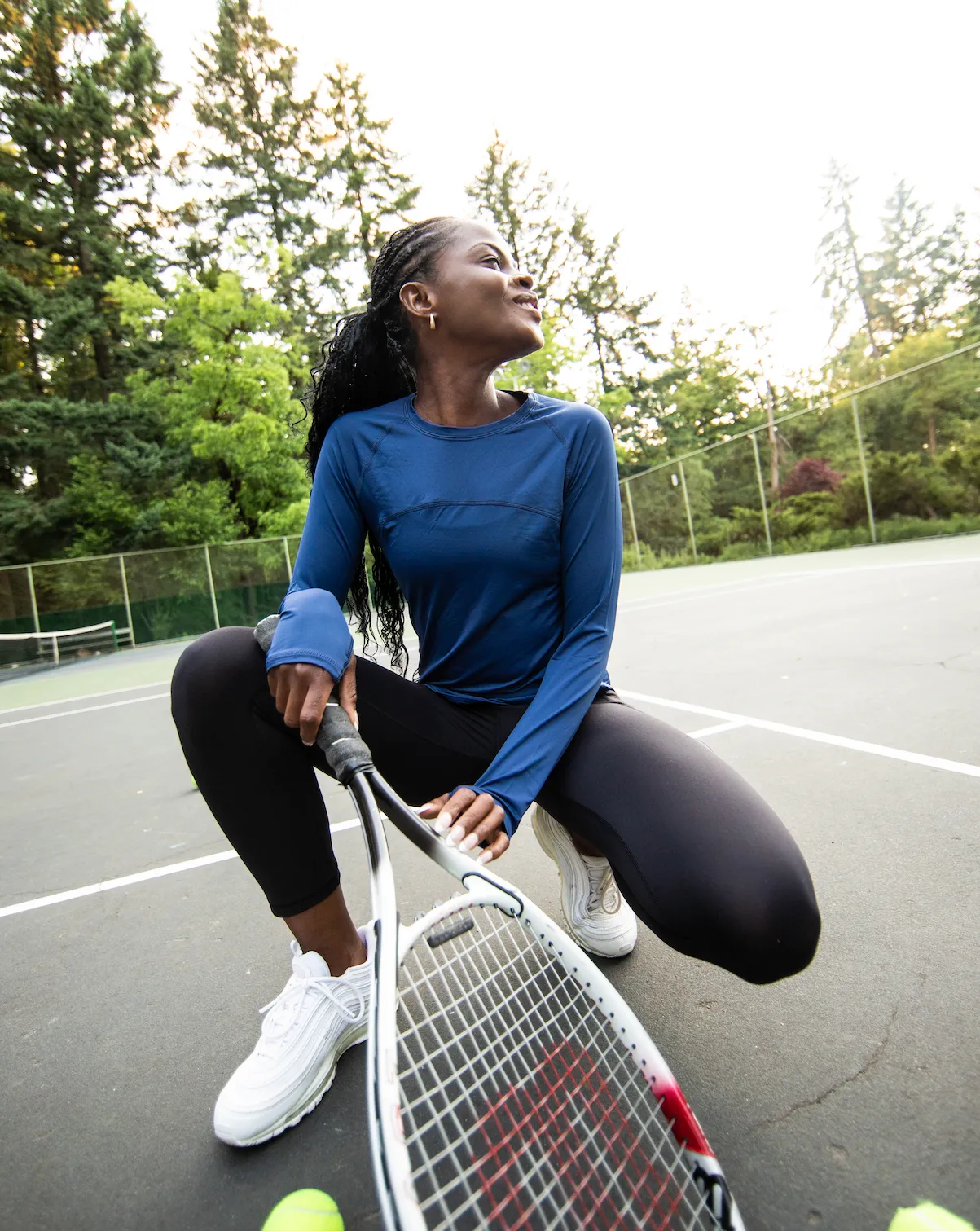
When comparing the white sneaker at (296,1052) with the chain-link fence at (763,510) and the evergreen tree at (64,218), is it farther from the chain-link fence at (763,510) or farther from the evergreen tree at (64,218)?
the evergreen tree at (64,218)

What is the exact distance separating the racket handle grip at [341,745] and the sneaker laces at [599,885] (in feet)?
2.35

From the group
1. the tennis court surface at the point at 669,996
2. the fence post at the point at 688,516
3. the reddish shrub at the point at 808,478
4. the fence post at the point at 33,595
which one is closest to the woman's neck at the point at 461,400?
the tennis court surface at the point at 669,996

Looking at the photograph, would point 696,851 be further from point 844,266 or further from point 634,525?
point 844,266

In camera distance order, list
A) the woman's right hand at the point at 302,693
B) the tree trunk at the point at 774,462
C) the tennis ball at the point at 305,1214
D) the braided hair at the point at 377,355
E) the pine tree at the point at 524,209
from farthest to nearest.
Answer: the pine tree at the point at 524,209
the tree trunk at the point at 774,462
the braided hair at the point at 377,355
the woman's right hand at the point at 302,693
the tennis ball at the point at 305,1214

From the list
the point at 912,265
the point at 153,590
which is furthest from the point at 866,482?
the point at 912,265

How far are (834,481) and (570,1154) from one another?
19815mm

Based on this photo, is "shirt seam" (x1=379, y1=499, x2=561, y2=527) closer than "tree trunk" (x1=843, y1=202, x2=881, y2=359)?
Yes

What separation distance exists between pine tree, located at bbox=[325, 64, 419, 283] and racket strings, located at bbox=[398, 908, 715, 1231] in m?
29.7

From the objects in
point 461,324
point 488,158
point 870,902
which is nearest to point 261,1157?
point 870,902

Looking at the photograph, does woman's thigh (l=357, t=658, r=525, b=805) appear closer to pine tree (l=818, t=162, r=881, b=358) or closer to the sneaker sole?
the sneaker sole

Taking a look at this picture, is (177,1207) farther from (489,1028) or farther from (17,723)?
(17,723)

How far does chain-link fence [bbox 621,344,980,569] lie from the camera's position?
15.9 metres

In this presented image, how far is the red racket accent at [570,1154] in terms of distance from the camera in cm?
103

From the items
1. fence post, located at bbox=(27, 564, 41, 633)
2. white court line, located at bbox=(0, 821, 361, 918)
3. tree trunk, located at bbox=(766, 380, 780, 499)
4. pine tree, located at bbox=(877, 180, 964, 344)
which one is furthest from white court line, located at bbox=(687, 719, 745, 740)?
pine tree, located at bbox=(877, 180, 964, 344)
